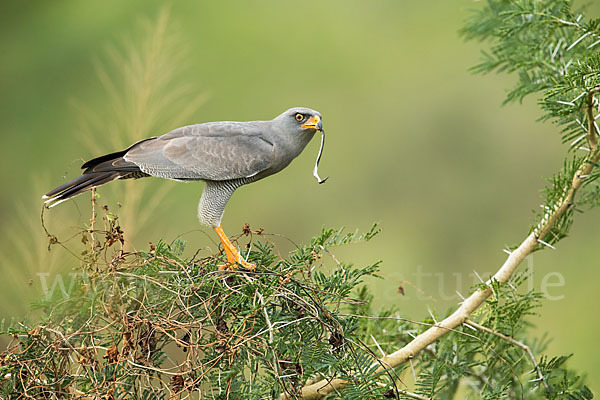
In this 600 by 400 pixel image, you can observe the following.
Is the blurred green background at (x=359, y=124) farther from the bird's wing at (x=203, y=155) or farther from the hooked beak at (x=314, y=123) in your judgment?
the hooked beak at (x=314, y=123)

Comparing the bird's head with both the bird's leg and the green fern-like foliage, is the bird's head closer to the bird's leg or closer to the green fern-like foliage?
the bird's leg

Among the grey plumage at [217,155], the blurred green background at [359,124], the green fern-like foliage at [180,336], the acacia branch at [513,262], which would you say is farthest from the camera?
the blurred green background at [359,124]

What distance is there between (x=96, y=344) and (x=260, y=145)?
2.56ft

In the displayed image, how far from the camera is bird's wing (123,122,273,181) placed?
1538 millimetres

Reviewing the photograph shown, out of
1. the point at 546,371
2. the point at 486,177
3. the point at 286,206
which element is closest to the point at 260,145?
the point at 546,371

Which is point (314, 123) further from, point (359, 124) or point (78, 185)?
point (359, 124)

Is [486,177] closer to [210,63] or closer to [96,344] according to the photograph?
[210,63]

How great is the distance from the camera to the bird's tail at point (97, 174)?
4.72 ft

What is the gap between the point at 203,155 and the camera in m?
1.58

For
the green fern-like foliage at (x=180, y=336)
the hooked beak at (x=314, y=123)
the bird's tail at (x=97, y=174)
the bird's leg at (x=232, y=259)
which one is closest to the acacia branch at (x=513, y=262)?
the green fern-like foliage at (x=180, y=336)

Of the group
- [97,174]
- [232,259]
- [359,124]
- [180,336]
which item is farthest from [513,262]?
[359,124]

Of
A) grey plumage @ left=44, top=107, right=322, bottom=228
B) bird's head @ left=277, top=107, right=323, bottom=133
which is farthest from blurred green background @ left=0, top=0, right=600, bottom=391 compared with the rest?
bird's head @ left=277, top=107, right=323, bottom=133

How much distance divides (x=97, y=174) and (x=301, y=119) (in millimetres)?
497

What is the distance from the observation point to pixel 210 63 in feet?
12.9
